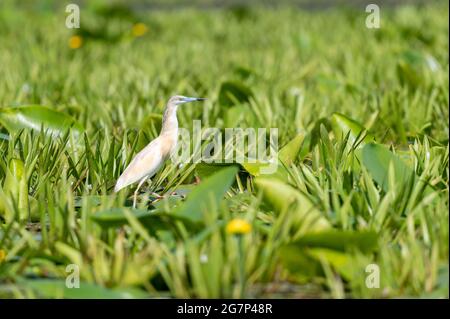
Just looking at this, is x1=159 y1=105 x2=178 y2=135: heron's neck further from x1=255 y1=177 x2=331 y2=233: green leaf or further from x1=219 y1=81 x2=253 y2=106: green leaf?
x1=219 y1=81 x2=253 y2=106: green leaf

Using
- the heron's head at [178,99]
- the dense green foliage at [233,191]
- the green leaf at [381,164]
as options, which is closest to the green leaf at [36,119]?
the dense green foliage at [233,191]

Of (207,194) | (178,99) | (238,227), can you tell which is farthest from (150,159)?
(238,227)

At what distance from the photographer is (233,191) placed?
3543 millimetres

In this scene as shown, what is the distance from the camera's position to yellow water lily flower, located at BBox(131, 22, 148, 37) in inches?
400

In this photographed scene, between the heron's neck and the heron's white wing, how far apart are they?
0.25 m

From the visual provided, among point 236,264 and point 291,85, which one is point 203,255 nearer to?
point 236,264

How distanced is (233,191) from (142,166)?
335mm

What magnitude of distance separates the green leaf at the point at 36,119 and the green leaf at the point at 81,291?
1.83 m

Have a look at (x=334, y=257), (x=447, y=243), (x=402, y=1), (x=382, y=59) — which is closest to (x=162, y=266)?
(x=334, y=257)

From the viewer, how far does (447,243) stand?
2.69 m

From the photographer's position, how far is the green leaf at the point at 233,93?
546 cm

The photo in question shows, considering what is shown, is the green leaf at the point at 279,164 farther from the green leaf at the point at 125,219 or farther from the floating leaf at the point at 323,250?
the floating leaf at the point at 323,250
